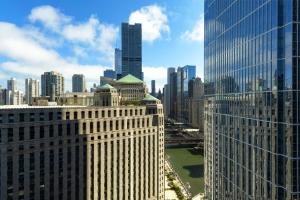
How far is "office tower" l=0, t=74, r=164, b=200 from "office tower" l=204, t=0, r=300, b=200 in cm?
3041

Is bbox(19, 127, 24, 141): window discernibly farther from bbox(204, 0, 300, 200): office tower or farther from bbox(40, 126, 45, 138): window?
bbox(204, 0, 300, 200): office tower

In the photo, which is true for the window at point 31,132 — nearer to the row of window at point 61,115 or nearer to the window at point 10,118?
the row of window at point 61,115

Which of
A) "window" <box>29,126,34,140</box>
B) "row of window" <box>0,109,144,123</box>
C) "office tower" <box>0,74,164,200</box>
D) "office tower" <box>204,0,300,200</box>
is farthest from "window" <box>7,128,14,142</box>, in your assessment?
A: "office tower" <box>204,0,300,200</box>

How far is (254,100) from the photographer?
147 feet

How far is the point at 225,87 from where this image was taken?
195ft

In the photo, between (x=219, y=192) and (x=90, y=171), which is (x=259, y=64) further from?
(x=90, y=171)

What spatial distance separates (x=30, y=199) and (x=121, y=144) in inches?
1165

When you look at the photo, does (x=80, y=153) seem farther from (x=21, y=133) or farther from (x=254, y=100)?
(x=254, y=100)

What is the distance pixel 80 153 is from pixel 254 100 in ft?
161

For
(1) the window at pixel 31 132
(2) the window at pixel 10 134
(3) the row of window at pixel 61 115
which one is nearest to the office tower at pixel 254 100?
(3) the row of window at pixel 61 115

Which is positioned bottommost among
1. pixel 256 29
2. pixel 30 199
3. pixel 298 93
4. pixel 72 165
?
pixel 30 199

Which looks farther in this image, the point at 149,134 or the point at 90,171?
the point at 149,134

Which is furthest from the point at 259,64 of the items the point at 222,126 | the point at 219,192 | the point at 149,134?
the point at 149,134

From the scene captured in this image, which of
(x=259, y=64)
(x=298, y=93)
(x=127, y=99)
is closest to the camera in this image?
(x=298, y=93)
